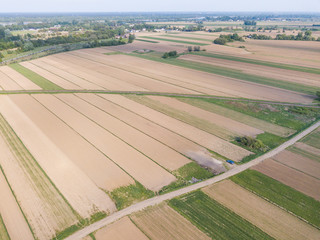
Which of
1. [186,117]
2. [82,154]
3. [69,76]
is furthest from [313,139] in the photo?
[69,76]

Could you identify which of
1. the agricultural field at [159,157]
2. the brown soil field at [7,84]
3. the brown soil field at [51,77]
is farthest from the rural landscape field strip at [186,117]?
the brown soil field at [7,84]

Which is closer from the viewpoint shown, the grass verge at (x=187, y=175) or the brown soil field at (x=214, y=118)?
the grass verge at (x=187, y=175)

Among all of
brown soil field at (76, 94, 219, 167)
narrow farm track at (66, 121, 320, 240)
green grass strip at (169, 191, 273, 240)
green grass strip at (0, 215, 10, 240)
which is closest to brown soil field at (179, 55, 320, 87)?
narrow farm track at (66, 121, 320, 240)

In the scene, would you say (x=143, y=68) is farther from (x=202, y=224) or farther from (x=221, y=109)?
(x=202, y=224)

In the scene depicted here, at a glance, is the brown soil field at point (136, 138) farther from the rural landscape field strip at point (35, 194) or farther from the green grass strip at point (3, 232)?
the green grass strip at point (3, 232)

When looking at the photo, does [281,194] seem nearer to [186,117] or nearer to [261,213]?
[261,213]

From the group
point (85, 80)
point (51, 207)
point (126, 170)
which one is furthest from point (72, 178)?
point (85, 80)
